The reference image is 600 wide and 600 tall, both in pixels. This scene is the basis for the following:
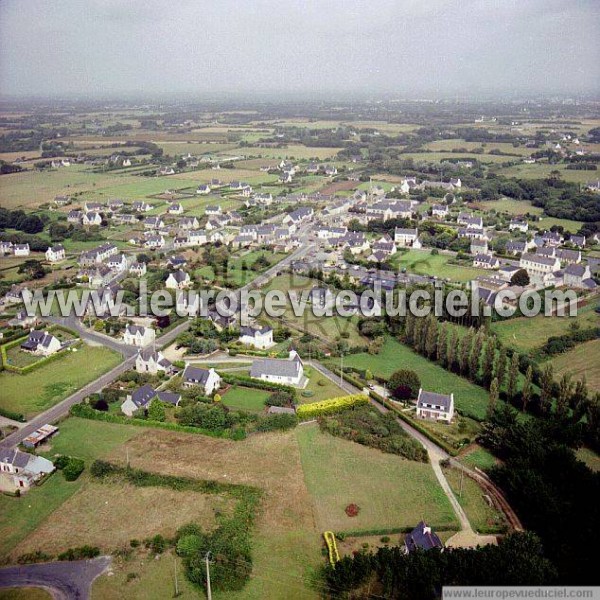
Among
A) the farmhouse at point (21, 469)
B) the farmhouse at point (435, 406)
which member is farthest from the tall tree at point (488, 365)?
the farmhouse at point (21, 469)

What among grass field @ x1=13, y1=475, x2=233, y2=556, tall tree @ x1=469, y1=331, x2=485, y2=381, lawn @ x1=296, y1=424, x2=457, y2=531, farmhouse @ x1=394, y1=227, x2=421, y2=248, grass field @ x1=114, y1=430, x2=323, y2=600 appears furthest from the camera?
farmhouse @ x1=394, y1=227, x2=421, y2=248

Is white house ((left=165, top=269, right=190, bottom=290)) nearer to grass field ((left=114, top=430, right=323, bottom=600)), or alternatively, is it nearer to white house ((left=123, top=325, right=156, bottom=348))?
white house ((left=123, top=325, right=156, bottom=348))

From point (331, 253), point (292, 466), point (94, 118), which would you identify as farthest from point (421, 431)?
point (94, 118)

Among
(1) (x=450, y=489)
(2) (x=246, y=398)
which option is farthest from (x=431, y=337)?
(1) (x=450, y=489)

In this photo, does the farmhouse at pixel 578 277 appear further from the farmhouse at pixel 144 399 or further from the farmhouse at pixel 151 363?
the farmhouse at pixel 144 399

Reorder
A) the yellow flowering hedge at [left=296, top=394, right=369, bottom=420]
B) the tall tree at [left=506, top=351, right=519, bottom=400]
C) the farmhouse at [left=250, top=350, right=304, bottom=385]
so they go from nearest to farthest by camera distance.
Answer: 1. the yellow flowering hedge at [left=296, top=394, right=369, bottom=420]
2. the tall tree at [left=506, top=351, right=519, bottom=400]
3. the farmhouse at [left=250, top=350, right=304, bottom=385]

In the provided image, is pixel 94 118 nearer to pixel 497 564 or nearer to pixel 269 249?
pixel 269 249

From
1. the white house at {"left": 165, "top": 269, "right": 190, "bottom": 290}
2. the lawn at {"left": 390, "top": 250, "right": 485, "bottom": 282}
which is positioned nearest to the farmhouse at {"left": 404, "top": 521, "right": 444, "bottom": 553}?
the white house at {"left": 165, "top": 269, "right": 190, "bottom": 290}
